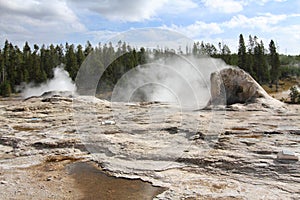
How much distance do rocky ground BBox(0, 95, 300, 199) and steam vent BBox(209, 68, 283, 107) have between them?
7.36m

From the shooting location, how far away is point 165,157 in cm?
936

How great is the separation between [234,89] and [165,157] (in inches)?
682

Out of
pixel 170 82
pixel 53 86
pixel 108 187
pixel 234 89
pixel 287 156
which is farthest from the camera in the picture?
pixel 53 86

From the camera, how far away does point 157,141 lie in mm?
11633

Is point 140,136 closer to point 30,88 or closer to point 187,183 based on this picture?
point 187,183

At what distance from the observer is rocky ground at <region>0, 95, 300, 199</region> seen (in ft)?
22.6

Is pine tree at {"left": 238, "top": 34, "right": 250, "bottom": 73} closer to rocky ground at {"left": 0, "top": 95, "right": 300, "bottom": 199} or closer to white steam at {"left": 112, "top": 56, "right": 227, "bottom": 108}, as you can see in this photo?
white steam at {"left": 112, "top": 56, "right": 227, "bottom": 108}

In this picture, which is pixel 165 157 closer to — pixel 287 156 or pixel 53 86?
pixel 287 156

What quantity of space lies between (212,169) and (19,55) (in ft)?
192

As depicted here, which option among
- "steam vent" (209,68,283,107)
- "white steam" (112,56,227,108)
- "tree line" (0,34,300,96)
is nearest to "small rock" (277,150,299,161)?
"white steam" (112,56,227,108)

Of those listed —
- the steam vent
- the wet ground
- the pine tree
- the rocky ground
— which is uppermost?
the pine tree

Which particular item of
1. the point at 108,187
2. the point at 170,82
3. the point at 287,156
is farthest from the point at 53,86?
the point at 287,156

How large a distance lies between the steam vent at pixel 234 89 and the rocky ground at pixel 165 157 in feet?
24.2

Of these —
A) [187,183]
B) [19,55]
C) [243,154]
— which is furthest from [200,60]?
[19,55]
